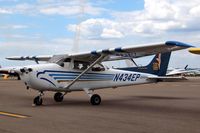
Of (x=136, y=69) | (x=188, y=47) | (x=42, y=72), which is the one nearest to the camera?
(x=188, y=47)

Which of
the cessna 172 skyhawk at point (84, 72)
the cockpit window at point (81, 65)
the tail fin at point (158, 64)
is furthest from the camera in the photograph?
the tail fin at point (158, 64)

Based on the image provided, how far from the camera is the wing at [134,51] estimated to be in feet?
35.8

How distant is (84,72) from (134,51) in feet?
7.03

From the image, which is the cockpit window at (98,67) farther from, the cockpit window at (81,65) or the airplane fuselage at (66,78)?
the cockpit window at (81,65)

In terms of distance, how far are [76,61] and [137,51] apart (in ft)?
8.56

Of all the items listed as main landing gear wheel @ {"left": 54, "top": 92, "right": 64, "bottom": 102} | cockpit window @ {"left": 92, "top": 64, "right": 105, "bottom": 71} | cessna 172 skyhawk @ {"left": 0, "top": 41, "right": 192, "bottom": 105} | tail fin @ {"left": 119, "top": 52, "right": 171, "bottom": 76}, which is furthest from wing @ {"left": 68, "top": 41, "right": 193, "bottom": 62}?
tail fin @ {"left": 119, "top": 52, "right": 171, "bottom": 76}

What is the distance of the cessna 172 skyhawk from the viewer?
40.1ft

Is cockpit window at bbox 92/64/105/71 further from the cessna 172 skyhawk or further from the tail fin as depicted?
the tail fin

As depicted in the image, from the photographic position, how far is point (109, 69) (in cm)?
1448

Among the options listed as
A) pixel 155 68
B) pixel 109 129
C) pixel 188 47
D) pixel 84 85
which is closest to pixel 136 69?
pixel 155 68

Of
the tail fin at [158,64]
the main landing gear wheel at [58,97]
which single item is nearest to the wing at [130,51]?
the main landing gear wheel at [58,97]

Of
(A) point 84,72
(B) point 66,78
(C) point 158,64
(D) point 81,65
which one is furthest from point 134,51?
(C) point 158,64

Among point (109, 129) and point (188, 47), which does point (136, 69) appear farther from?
point (109, 129)

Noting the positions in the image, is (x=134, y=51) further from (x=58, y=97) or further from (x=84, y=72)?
(x=58, y=97)
